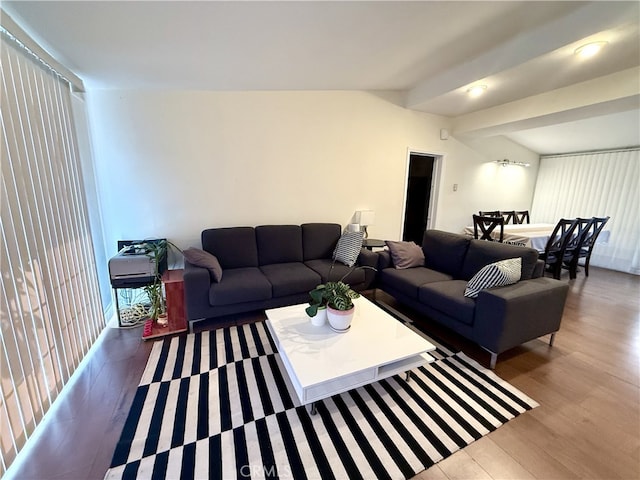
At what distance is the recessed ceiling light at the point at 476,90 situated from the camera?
314 centimetres

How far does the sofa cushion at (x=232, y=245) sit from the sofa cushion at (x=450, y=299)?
6.24 feet

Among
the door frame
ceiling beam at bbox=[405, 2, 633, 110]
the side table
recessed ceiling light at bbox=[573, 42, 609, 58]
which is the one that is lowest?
the side table

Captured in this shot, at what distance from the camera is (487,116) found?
3977mm

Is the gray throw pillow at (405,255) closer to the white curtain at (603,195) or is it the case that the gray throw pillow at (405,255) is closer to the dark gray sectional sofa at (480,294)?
the dark gray sectional sofa at (480,294)

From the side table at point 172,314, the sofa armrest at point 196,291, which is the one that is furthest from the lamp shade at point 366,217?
the side table at point 172,314

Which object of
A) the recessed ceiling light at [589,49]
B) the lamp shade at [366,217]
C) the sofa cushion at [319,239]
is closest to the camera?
the recessed ceiling light at [589,49]

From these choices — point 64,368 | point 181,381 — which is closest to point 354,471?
point 181,381

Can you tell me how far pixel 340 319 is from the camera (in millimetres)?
1774

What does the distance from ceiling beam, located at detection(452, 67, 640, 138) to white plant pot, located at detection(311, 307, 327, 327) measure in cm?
375

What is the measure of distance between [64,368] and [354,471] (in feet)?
6.60

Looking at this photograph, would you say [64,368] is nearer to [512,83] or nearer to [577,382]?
[577,382]

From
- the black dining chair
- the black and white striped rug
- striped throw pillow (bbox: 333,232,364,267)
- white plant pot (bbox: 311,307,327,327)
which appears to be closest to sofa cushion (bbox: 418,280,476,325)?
the black and white striped rug

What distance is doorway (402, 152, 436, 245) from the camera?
15.5ft

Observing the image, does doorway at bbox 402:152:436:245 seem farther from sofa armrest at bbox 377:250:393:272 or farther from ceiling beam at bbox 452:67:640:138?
sofa armrest at bbox 377:250:393:272
